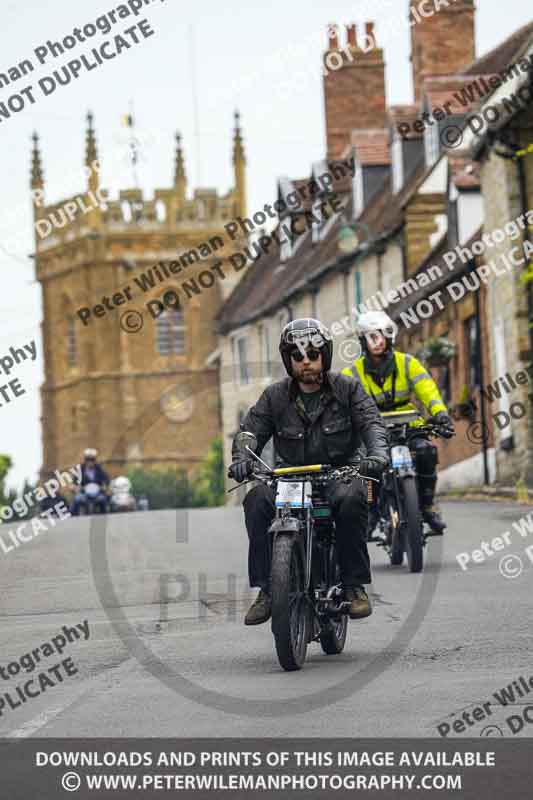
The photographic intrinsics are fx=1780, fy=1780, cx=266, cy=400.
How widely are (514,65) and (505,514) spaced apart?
373 inches

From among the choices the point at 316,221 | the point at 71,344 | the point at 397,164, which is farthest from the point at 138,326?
the point at 397,164

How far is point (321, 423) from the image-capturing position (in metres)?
8.95

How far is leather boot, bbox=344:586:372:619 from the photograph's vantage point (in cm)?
876

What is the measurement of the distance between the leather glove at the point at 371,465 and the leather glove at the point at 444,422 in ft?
15.1

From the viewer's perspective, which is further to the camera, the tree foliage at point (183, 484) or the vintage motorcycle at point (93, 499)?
the tree foliage at point (183, 484)

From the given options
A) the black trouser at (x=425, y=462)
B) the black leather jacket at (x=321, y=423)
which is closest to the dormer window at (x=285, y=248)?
the black trouser at (x=425, y=462)

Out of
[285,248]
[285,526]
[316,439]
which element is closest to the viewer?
[285,526]

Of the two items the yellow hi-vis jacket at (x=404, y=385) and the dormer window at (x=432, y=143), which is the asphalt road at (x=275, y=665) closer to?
the yellow hi-vis jacket at (x=404, y=385)

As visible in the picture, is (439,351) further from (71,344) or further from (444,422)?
(71,344)

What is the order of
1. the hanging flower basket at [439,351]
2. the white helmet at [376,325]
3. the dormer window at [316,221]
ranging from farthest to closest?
the dormer window at [316,221] → the hanging flower basket at [439,351] → the white helmet at [376,325]

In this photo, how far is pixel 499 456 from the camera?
1275 inches

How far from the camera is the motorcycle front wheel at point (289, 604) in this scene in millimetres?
8148

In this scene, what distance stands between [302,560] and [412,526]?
15.6ft

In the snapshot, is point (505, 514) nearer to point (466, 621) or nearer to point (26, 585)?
point (26, 585)
